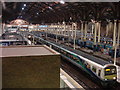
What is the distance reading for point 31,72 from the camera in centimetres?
594

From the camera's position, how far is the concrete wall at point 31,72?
5.73 meters

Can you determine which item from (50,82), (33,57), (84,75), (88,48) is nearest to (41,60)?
(33,57)

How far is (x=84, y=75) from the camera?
1605cm

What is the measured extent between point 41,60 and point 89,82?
366 inches

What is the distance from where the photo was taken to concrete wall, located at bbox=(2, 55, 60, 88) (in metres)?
5.73

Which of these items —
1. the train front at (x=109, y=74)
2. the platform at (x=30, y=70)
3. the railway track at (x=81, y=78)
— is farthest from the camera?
the railway track at (x=81, y=78)

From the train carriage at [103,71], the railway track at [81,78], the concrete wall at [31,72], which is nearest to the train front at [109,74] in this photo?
the train carriage at [103,71]

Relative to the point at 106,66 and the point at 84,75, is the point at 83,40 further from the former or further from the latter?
the point at 106,66

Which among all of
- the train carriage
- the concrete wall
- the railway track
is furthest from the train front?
the concrete wall

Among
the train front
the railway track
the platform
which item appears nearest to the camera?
the platform

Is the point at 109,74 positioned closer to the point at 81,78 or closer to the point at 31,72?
the point at 81,78

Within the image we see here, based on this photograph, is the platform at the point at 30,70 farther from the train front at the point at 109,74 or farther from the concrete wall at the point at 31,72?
the train front at the point at 109,74

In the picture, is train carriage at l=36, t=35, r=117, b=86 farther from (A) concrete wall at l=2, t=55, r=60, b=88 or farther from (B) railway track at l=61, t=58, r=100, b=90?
(A) concrete wall at l=2, t=55, r=60, b=88

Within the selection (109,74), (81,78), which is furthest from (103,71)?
(81,78)
